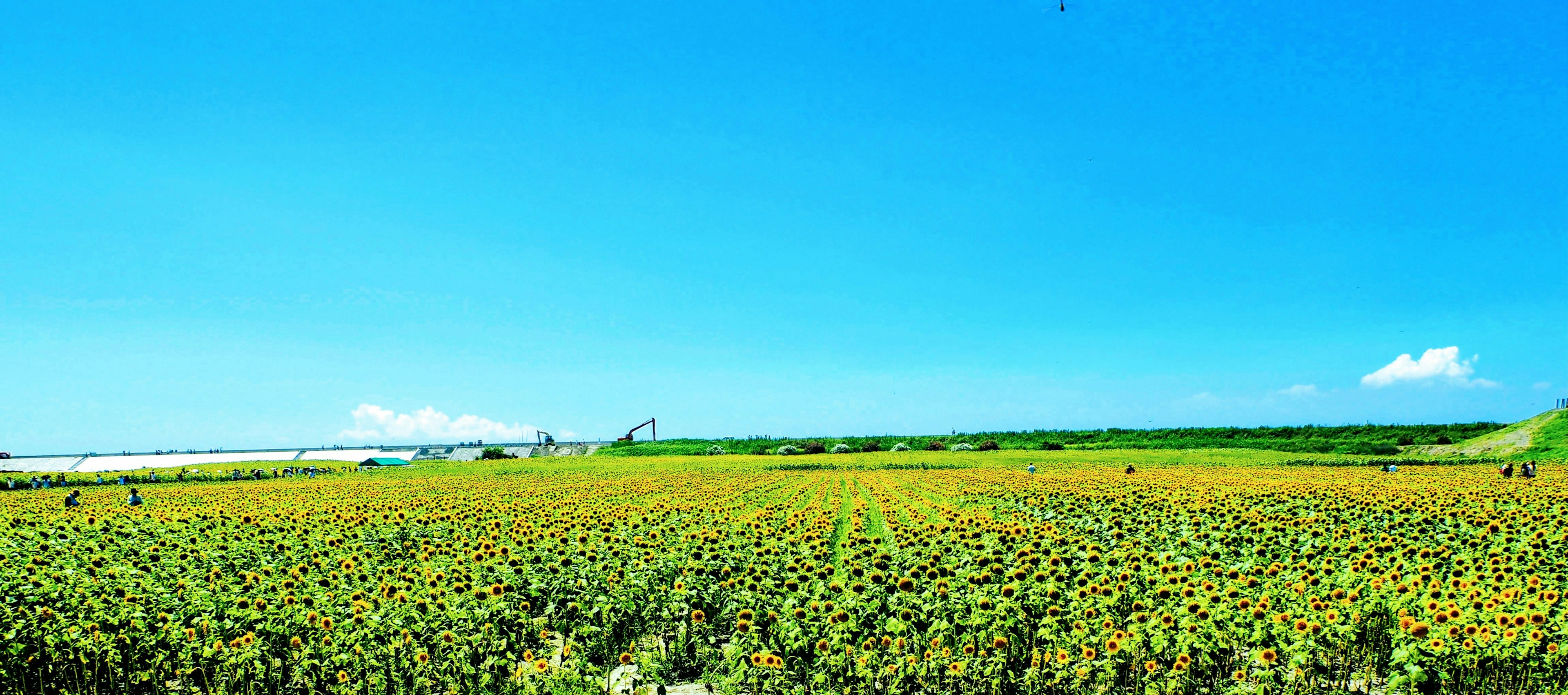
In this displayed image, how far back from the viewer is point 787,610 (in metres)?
8.36

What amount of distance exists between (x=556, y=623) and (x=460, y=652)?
4.99ft

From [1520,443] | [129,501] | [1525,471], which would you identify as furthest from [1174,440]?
[129,501]

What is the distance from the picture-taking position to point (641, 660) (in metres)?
7.55

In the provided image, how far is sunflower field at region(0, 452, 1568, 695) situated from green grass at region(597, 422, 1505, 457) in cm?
7343

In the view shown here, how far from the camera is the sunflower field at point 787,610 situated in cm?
742

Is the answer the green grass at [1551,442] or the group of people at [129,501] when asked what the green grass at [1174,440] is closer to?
the green grass at [1551,442]

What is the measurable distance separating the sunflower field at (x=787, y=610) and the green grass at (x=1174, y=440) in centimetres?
7343

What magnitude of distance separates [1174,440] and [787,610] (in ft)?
304

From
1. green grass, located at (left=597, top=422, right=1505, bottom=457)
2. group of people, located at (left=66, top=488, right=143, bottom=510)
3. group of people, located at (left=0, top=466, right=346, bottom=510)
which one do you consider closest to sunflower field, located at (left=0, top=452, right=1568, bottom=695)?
group of people, located at (left=66, top=488, right=143, bottom=510)

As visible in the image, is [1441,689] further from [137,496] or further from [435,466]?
[435,466]

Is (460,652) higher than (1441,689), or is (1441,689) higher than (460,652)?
(460,652)

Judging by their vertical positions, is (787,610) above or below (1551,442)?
above

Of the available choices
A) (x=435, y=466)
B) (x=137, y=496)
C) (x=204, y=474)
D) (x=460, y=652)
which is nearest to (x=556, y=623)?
(x=460, y=652)

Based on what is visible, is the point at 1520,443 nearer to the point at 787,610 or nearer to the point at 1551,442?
the point at 1551,442
